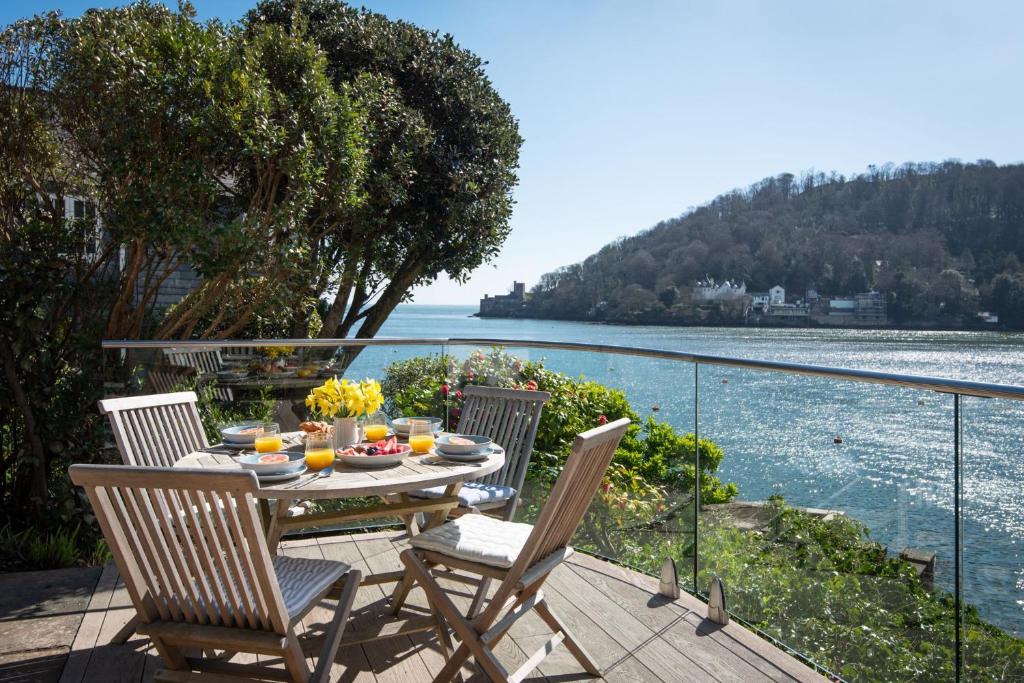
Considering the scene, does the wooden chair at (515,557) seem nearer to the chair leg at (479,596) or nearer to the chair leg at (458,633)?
the chair leg at (458,633)

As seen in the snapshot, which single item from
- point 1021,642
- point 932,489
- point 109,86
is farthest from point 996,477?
point 109,86

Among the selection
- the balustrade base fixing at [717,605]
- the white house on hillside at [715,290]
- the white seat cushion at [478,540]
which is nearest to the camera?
the white seat cushion at [478,540]

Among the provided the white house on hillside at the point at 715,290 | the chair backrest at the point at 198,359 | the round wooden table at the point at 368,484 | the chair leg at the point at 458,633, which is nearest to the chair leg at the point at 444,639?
the chair leg at the point at 458,633

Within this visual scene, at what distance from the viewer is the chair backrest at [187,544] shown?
1763 mm

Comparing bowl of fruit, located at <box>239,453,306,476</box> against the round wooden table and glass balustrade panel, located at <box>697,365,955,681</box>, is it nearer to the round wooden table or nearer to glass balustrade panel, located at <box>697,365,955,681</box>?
the round wooden table

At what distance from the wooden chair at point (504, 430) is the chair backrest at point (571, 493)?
2.76ft

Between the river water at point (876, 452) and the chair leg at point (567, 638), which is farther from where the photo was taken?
the chair leg at point (567, 638)

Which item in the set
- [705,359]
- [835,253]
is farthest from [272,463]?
[835,253]

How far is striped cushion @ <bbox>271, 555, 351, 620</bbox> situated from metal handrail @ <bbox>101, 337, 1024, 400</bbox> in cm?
175

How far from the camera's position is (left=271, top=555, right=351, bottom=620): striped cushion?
6.69 feet

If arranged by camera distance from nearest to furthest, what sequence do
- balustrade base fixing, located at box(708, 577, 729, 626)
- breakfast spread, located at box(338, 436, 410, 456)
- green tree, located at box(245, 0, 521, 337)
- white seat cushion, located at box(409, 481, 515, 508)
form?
breakfast spread, located at box(338, 436, 410, 456) < balustrade base fixing, located at box(708, 577, 729, 626) < white seat cushion, located at box(409, 481, 515, 508) < green tree, located at box(245, 0, 521, 337)

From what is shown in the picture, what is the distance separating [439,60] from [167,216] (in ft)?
19.7

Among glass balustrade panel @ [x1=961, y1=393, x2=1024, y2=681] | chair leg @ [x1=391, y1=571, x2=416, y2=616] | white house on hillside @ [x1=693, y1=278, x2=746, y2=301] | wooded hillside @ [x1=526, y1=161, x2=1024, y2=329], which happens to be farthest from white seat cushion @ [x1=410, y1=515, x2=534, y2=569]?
white house on hillside @ [x1=693, y1=278, x2=746, y2=301]

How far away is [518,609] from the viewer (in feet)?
8.25
